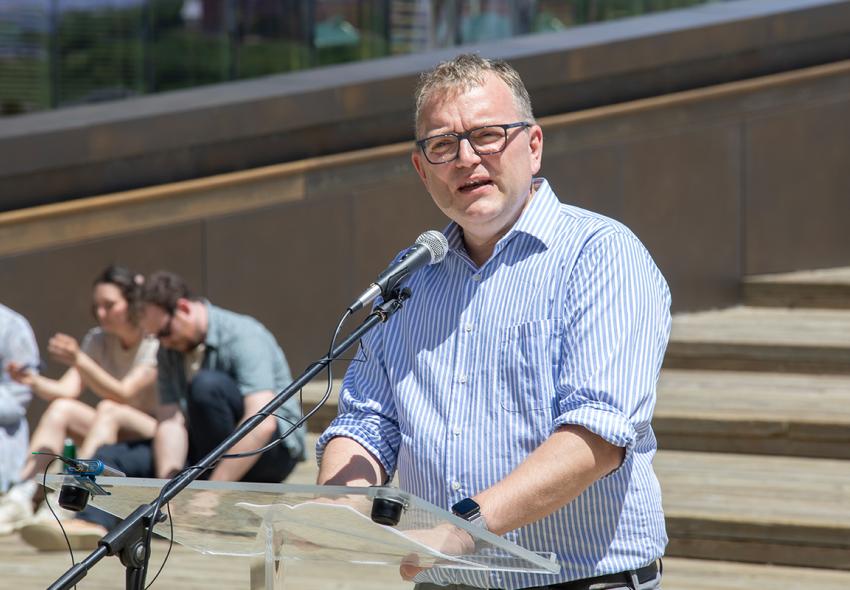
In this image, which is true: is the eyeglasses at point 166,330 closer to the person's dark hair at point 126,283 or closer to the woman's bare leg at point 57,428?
the person's dark hair at point 126,283

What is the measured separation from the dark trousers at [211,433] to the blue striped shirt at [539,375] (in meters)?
3.27

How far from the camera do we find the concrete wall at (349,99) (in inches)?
280

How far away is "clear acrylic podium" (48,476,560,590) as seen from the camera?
6.73 feet

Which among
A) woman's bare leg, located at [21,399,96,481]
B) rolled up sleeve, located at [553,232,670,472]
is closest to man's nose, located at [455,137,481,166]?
rolled up sleeve, located at [553,232,670,472]

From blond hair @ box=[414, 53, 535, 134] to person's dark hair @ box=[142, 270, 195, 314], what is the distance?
356cm

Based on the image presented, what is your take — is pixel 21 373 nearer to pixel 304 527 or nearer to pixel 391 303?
pixel 391 303

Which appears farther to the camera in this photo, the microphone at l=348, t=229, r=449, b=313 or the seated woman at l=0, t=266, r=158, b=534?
the seated woman at l=0, t=266, r=158, b=534

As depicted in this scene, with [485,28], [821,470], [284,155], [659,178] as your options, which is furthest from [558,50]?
[485,28]

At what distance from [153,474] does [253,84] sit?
2.66 m

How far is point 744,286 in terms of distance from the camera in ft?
27.2

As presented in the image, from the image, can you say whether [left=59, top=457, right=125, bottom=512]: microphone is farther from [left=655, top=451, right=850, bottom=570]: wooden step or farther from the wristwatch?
[left=655, top=451, right=850, bottom=570]: wooden step

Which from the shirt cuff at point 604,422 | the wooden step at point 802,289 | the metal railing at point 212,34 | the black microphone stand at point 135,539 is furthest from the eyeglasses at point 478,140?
the metal railing at point 212,34

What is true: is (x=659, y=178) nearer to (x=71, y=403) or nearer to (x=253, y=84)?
(x=253, y=84)

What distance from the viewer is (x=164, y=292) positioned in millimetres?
6098
